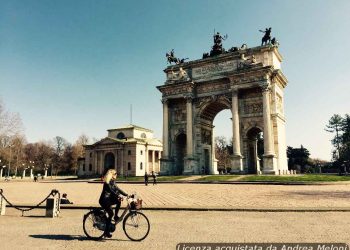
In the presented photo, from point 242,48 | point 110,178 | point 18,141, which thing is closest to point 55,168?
point 18,141

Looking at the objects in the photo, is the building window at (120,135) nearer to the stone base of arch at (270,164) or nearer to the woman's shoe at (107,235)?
the stone base of arch at (270,164)

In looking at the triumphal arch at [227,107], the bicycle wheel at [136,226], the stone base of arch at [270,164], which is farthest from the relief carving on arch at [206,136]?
the bicycle wheel at [136,226]

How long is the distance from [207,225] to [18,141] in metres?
72.0

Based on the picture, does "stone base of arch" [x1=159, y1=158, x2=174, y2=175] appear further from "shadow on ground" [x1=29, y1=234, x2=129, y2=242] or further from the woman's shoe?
the woman's shoe

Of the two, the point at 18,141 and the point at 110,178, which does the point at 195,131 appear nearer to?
the point at 110,178

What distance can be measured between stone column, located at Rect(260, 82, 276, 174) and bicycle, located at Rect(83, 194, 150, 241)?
30.8 meters


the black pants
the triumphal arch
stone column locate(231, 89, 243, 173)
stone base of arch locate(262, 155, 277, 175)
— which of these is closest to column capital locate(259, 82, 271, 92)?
the triumphal arch

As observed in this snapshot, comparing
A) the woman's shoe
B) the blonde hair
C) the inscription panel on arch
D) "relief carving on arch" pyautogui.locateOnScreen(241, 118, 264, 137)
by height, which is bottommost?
the woman's shoe

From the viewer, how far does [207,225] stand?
9062 mm

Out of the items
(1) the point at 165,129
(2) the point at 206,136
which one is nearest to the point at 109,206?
(1) the point at 165,129

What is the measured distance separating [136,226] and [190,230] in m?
1.64

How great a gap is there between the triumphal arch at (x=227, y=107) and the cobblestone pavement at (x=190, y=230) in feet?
88.7

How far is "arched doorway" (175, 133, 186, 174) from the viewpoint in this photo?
4656 centimetres

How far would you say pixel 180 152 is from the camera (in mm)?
47719
